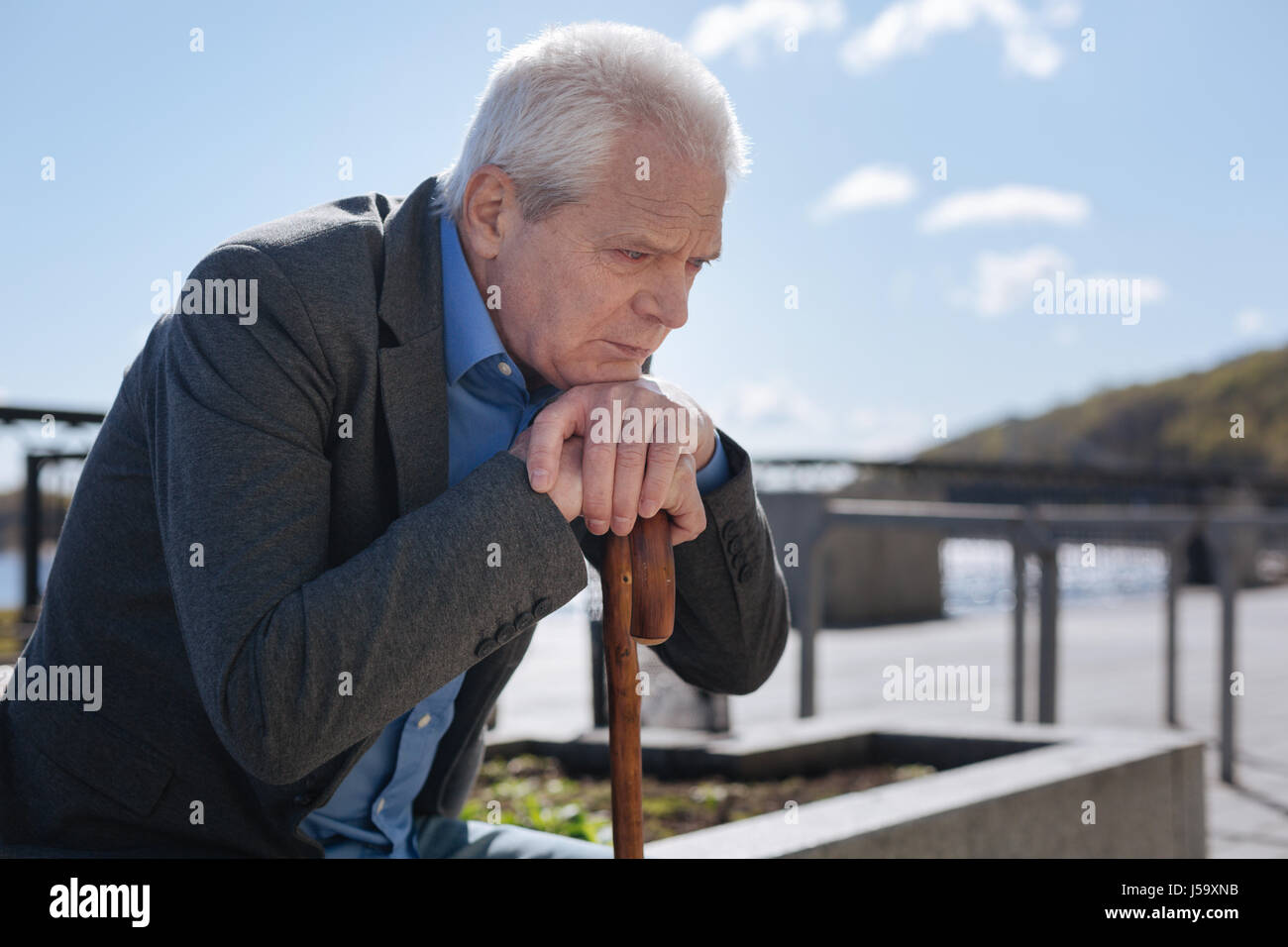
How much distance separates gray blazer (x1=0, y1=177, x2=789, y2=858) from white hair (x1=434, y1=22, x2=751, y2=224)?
0.19 meters

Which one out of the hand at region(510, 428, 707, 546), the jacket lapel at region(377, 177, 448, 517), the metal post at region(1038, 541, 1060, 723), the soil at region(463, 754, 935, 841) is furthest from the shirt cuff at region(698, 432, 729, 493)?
the metal post at region(1038, 541, 1060, 723)

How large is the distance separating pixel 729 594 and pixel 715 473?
203mm

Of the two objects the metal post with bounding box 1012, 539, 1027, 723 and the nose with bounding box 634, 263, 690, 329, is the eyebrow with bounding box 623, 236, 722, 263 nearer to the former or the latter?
the nose with bounding box 634, 263, 690, 329

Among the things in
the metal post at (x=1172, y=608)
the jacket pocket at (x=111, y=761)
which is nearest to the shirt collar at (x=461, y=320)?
the jacket pocket at (x=111, y=761)

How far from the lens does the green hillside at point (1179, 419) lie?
415ft

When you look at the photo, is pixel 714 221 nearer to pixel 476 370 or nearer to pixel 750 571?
pixel 476 370

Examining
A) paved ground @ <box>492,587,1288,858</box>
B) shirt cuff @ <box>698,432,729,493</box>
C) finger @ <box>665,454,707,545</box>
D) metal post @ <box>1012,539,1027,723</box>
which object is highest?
shirt cuff @ <box>698,432,729,493</box>

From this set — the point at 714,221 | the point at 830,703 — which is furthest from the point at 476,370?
the point at 830,703

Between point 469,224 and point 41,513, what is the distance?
257 cm

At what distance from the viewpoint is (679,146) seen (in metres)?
1.59

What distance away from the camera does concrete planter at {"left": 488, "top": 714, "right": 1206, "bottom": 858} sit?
243 centimetres

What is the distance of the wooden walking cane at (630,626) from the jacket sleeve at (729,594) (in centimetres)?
22

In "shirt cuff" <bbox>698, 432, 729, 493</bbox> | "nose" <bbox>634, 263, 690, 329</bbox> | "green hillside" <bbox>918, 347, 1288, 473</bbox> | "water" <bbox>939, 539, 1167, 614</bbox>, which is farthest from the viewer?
"green hillside" <bbox>918, 347, 1288, 473</bbox>

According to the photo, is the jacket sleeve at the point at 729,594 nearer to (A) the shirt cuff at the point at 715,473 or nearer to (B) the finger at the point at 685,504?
(A) the shirt cuff at the point at 715,473
